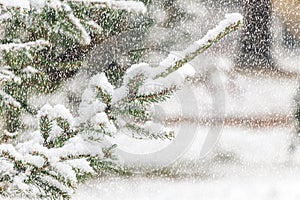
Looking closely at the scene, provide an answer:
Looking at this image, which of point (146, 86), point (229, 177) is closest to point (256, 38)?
point (229, 177)

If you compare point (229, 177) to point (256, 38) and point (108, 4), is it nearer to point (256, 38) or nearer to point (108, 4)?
point (256, 38)

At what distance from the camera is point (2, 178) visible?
2.97 feet

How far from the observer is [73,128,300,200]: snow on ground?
287cm

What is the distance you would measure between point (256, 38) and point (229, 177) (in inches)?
47.8

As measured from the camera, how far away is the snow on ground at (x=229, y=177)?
2.87 m

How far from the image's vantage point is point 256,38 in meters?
3.95

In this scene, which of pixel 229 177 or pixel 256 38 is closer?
pixel 229 177

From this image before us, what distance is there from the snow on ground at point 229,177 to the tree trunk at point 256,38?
1.92ft

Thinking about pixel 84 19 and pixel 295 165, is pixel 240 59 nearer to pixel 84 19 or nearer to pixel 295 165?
pixel 295 165

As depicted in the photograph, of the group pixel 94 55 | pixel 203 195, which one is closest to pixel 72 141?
pixel 94 55

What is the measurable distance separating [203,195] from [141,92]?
2.09m

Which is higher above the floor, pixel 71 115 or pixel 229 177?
pixel 229 177

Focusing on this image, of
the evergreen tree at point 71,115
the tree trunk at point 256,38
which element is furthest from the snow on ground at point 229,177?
the evergreen tree at point 71,115

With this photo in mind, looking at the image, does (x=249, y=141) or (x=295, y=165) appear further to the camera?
(x=249, y=141)
